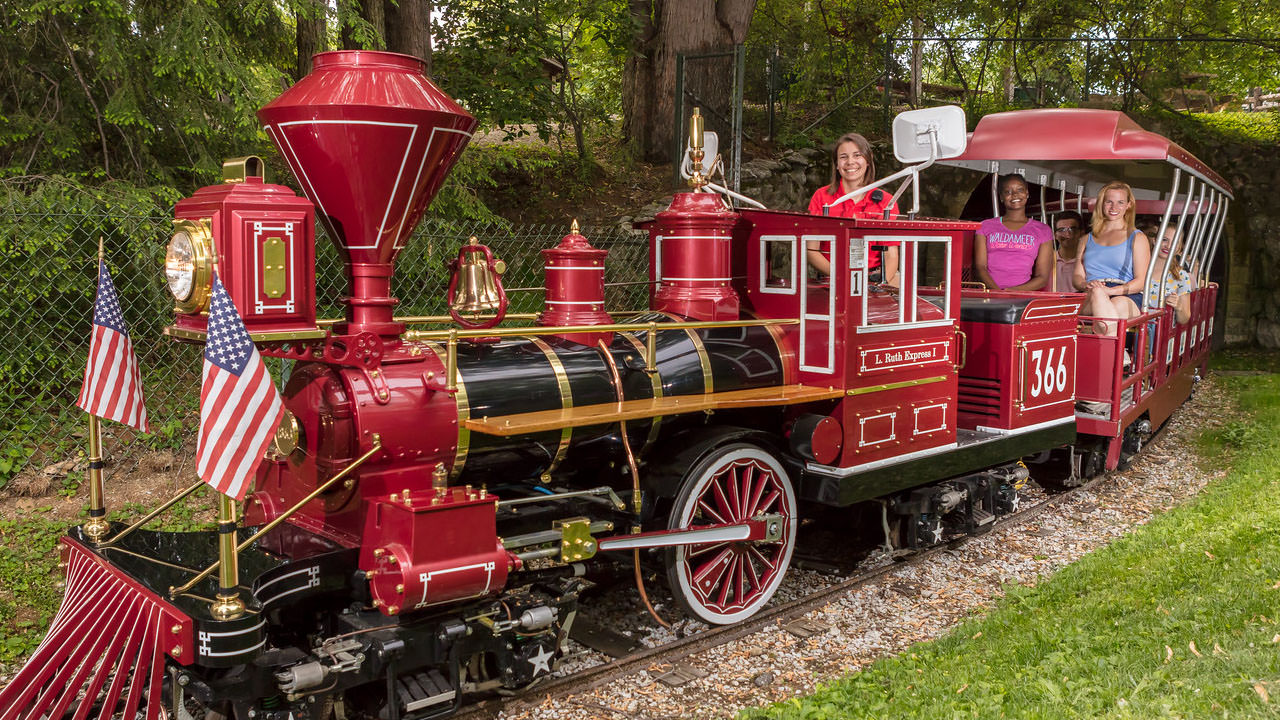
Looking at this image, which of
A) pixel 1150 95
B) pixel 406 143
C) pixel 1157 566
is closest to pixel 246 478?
pixel 406 143

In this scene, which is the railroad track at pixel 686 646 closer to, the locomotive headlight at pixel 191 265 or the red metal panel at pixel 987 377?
the red metal panel at pixel 987 377

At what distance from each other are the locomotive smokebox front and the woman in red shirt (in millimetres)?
2876

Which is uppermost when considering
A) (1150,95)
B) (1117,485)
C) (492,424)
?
(1150,95)

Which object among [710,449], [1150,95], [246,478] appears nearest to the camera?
[246,478]

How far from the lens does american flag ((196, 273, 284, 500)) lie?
11.4 feet

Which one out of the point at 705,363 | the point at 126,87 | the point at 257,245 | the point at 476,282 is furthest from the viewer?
the point at 126,87

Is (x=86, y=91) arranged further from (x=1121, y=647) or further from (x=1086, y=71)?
(x=1086, y=71)

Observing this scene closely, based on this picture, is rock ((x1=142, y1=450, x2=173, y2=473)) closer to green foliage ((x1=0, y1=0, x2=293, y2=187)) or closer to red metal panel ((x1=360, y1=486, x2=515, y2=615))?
green foliage ((x1=0, y1=0, x2=293, y2=187))

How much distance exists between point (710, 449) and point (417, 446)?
5.71 feet

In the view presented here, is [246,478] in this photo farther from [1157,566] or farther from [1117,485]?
[1117,485]

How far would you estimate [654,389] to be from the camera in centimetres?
530

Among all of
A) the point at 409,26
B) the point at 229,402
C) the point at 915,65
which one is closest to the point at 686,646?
the point at 229,402

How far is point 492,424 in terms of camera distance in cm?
434

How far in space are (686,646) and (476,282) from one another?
7.58ft
